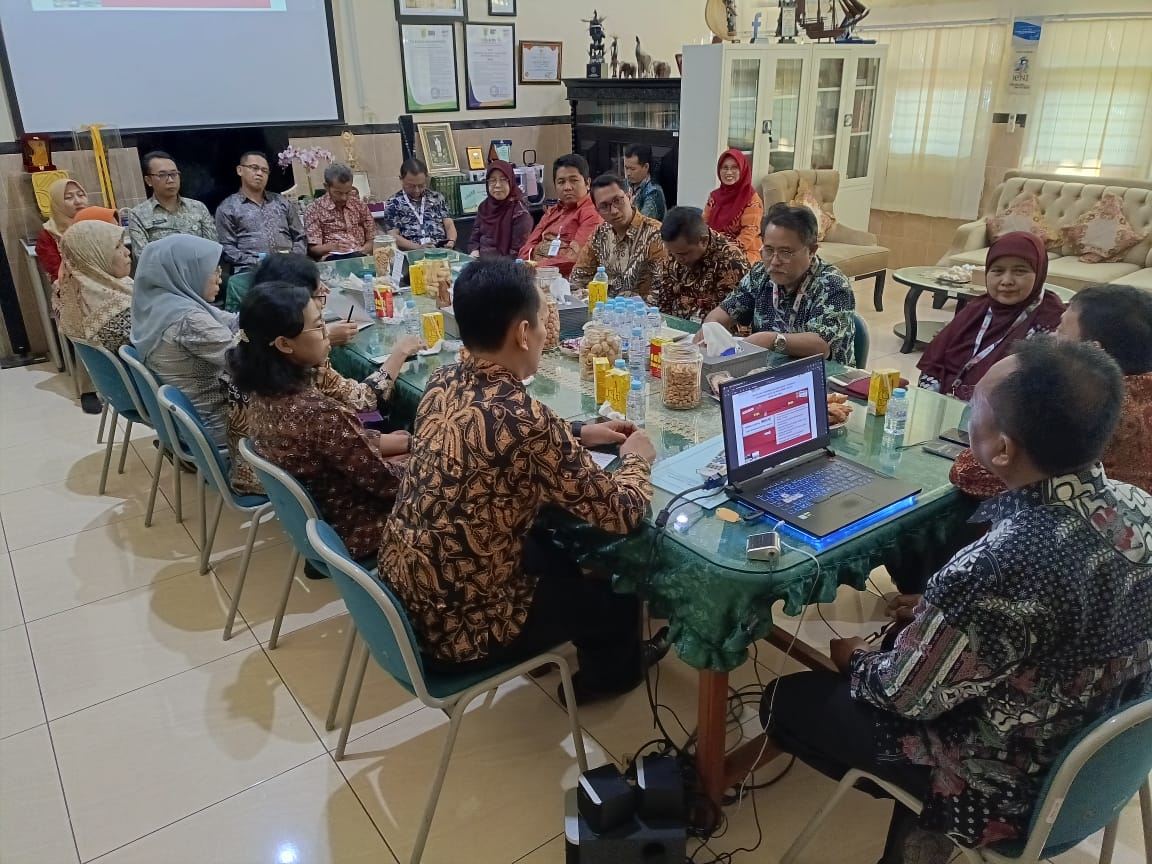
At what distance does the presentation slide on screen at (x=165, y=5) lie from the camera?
452 cm

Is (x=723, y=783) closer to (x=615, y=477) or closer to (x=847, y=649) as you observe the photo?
(x=847, y=649)

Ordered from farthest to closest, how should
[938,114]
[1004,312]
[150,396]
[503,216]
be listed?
[938,114], [503,216], [150,396], [1004,312]

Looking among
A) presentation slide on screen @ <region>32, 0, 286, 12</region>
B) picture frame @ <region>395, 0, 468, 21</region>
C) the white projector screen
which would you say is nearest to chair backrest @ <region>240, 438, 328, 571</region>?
the white projector screen

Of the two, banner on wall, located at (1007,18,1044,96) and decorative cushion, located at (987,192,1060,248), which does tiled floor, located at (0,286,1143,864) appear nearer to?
decorative cushion, located at (987,192,1060,248)

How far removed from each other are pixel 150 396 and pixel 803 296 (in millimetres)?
2242

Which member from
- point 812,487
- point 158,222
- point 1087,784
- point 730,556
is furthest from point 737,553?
point 158,222

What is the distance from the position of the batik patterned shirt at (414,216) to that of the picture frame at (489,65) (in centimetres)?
142

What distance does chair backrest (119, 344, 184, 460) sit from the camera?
2.59m

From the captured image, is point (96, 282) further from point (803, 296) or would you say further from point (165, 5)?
point (803, 296)

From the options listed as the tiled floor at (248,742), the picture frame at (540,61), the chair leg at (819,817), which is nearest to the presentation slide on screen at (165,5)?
the picture frame at (540,61)

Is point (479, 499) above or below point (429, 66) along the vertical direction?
below

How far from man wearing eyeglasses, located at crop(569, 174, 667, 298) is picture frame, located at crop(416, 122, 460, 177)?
2.93 meters

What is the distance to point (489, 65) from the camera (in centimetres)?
607

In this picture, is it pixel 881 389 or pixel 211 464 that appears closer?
pixel 881 389
